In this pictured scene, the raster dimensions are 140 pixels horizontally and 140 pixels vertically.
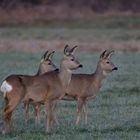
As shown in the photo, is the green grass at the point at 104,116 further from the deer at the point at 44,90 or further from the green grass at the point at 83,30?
the green grass at the point at 83,30

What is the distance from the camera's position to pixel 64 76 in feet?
47.7

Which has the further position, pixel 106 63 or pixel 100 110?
pixel 100 110

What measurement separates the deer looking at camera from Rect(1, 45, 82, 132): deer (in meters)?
1.30

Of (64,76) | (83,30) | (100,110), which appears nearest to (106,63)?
(100,110)

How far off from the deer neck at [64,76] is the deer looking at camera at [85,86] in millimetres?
1201

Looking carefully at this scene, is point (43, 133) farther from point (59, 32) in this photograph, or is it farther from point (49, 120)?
point (59, 32)

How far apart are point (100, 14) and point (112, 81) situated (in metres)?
38.2

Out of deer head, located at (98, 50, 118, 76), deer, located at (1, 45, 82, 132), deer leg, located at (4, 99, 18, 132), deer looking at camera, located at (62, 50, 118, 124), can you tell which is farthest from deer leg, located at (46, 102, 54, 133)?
deer head, located at (98, 50, 118, 76)

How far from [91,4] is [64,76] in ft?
165

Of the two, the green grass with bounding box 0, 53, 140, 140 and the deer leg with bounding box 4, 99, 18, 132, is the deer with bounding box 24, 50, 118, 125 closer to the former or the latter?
the green grass with bounding box 0, 53, 140, 140

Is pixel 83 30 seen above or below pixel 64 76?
above

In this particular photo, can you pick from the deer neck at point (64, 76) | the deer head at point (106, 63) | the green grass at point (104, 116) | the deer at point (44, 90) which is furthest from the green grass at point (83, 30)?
the deer at point (44, 90)

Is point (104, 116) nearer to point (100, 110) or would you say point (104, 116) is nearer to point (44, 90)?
point (100, 110)

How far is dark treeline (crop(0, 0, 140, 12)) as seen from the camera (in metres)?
63.0
